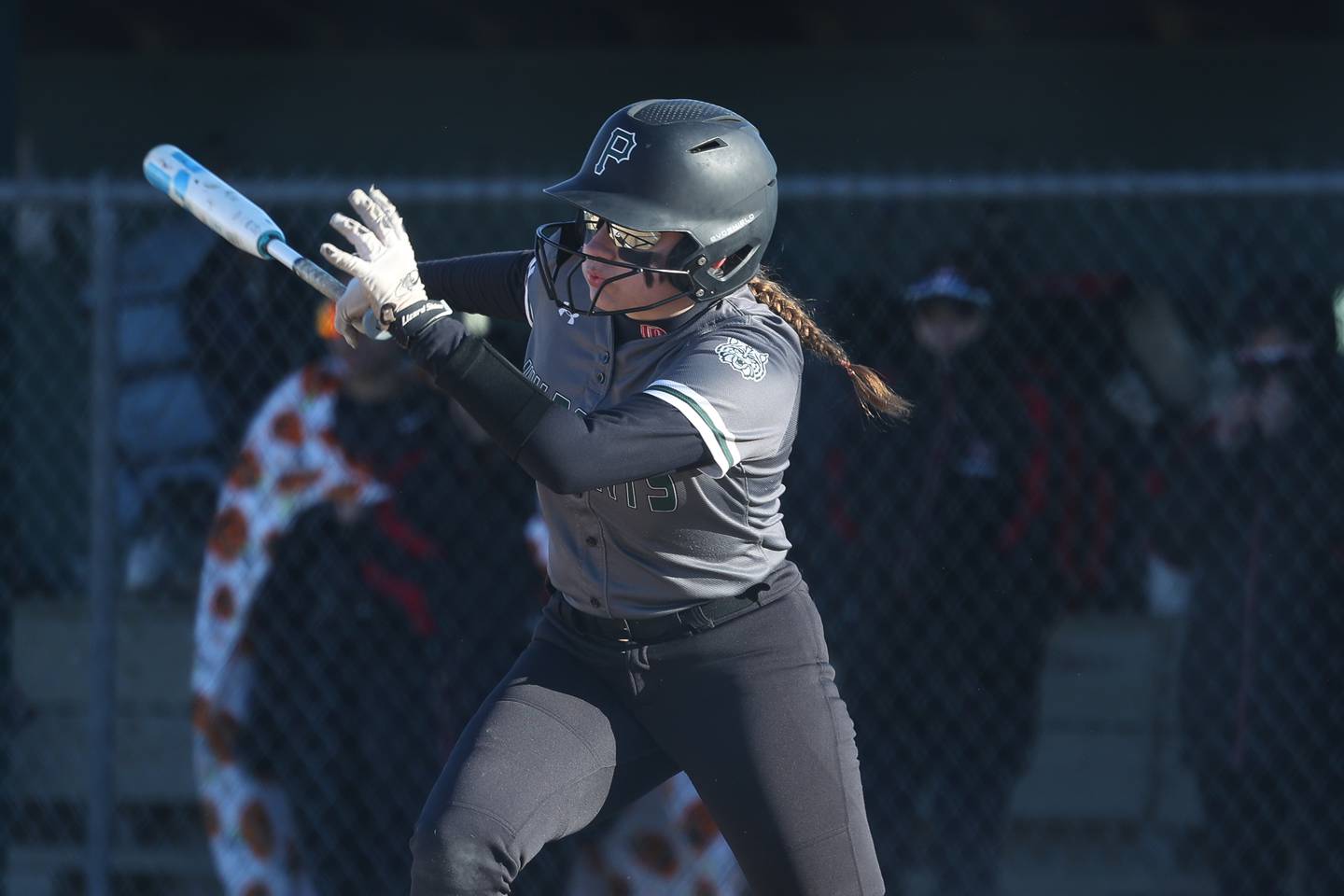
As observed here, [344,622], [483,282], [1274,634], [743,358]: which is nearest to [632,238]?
[743,358]

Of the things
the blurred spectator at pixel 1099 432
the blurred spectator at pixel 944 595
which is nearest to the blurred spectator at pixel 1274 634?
the blurred spectator at pixel 1099 432

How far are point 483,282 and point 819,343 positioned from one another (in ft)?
2.27

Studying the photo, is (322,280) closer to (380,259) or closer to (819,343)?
(380,259)

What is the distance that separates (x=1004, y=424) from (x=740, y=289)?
5.95 feet

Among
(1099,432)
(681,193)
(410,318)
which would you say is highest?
(681,193)

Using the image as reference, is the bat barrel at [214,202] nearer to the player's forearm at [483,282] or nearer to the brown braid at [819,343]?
the player's forearm at [483,282]

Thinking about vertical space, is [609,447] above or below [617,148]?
below

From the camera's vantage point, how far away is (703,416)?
8.93 ft

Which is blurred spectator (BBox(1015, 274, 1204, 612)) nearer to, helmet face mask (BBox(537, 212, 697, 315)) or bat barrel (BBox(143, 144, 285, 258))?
helmet face mask (BBox(537, 212, 697, 315))

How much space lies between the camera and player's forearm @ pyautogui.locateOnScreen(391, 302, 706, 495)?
2.55m

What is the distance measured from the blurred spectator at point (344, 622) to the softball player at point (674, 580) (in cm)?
161

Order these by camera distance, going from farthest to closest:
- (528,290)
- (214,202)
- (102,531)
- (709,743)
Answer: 1. (102,531)
2. (528,290)
3. (214,202)
4. (709,743)

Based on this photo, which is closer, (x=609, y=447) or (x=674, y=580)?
(x=609, y=447)

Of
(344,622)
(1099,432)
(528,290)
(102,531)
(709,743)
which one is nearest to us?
(709,743)
